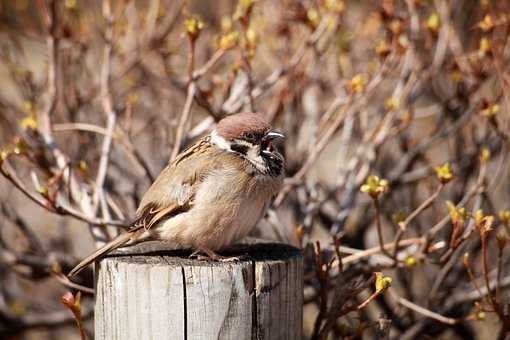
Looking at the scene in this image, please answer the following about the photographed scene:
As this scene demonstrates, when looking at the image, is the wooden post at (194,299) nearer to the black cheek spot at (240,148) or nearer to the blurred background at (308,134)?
the blurred background at (308,134)

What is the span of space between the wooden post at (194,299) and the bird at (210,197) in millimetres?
355

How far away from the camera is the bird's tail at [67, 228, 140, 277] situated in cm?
336

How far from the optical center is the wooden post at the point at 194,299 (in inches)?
114

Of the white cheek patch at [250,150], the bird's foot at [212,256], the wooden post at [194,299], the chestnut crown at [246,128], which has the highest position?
the chestnut crown at [246,128]

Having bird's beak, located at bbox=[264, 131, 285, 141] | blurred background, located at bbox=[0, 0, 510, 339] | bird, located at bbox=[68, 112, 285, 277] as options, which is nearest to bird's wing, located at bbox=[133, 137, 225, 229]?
bird, located at bbox=[68, 112, 285, 277]

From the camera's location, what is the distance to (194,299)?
2.88 m

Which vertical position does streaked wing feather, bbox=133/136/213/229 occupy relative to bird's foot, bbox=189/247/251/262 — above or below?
above

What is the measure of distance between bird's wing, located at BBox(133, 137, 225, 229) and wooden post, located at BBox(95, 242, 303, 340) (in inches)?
16.3

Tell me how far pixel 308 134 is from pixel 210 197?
1.86m

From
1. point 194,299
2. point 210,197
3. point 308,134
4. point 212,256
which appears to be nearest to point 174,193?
point 210,197

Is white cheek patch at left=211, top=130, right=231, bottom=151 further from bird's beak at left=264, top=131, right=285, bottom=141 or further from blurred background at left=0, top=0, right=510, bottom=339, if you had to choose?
blurred background at left=0, top=0, right=510, bottom=339

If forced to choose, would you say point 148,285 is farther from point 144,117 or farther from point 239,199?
point 144,117

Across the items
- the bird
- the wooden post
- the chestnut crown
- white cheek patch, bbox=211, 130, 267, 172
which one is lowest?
the wooden post

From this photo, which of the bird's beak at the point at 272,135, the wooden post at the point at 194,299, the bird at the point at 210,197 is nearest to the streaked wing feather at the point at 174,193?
the bird at the point at 210,197
